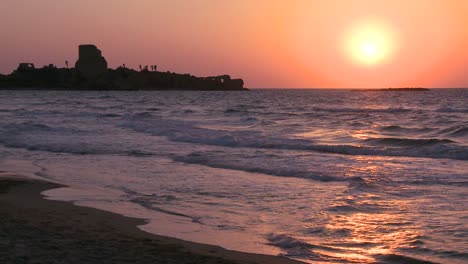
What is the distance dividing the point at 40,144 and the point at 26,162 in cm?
549

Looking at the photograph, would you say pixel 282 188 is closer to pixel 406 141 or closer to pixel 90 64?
pixel 406 141

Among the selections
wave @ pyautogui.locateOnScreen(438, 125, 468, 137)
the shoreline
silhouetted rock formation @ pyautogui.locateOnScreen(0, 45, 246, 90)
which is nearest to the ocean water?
the shoreline

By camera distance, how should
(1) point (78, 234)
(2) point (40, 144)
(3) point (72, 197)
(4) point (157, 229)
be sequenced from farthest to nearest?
(2) point (40, 144), (3) point (72, 197), (4) point (157, 229), (1) point (78, 234)

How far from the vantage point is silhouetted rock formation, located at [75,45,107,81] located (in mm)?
187125

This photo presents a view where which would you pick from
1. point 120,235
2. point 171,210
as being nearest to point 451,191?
point 171,210

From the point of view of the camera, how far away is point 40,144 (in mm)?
22812

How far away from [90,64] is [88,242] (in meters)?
187

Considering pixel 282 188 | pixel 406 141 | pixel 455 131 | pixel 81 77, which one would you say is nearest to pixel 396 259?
pixel 282 188

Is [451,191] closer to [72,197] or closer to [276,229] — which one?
[276,229]

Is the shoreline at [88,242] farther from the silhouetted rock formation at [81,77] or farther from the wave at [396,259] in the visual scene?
the silhouetted rock formation at [81,77]

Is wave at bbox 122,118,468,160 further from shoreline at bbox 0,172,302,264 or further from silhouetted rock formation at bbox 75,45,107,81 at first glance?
silhouetted rock formation at bbox 75,45,107,81

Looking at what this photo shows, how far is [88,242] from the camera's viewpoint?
24.0 feet

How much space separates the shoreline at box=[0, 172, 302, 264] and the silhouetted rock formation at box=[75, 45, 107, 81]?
181 m

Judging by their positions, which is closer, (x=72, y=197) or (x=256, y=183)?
(x=72, y=197)
